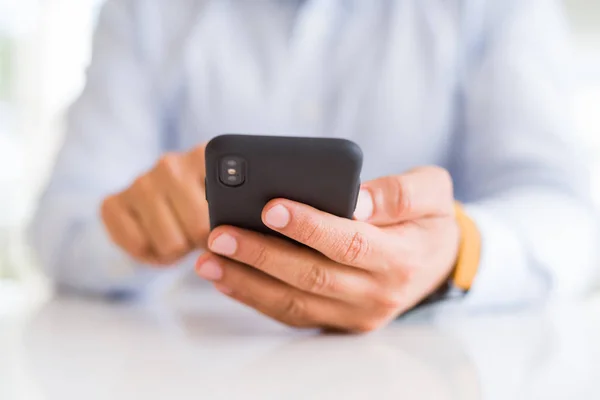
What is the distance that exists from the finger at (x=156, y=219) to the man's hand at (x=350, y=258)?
9cm

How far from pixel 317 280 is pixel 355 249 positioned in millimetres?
34

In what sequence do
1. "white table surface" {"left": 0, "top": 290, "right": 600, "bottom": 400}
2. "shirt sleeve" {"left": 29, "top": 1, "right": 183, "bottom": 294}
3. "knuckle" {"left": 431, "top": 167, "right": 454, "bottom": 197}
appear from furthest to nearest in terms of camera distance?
1. "shirt sleeve" {"left": 29, "top": 1, "right": 183, "bottom": 294}
2. "knuckle" {"left": 431, "top": 167, "right": 454, "bottom": 197}
3. "white table surface" {"left": 0, "top": 290, "right": 600, "bottom": 400}

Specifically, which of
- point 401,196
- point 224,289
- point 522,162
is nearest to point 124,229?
point 224,289

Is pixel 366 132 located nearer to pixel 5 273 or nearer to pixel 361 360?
pixel 361 360

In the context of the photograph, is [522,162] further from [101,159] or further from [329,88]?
[101,159]

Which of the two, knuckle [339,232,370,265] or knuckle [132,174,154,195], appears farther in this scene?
knuckle [132,174,154,195]

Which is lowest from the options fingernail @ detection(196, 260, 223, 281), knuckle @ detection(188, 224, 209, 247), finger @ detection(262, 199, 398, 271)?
knuckle @ detection(188, 224, 209, 247)

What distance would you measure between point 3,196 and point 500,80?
1.69 metres

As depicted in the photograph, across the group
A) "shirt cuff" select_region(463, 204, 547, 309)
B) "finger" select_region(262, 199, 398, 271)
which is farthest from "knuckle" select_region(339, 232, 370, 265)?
"shirt cuff" select_region(463, 204, 547, 309)

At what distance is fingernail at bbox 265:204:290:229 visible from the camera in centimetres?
32

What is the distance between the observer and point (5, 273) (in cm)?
187

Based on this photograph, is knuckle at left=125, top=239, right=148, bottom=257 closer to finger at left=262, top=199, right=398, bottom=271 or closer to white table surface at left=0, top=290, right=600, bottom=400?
white table surface at left=0, top=290, right=600, bottom=400

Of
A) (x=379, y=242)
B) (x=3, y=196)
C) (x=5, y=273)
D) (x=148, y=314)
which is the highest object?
(x=379, y=242)

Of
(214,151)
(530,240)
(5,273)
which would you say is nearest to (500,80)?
(530,240)
